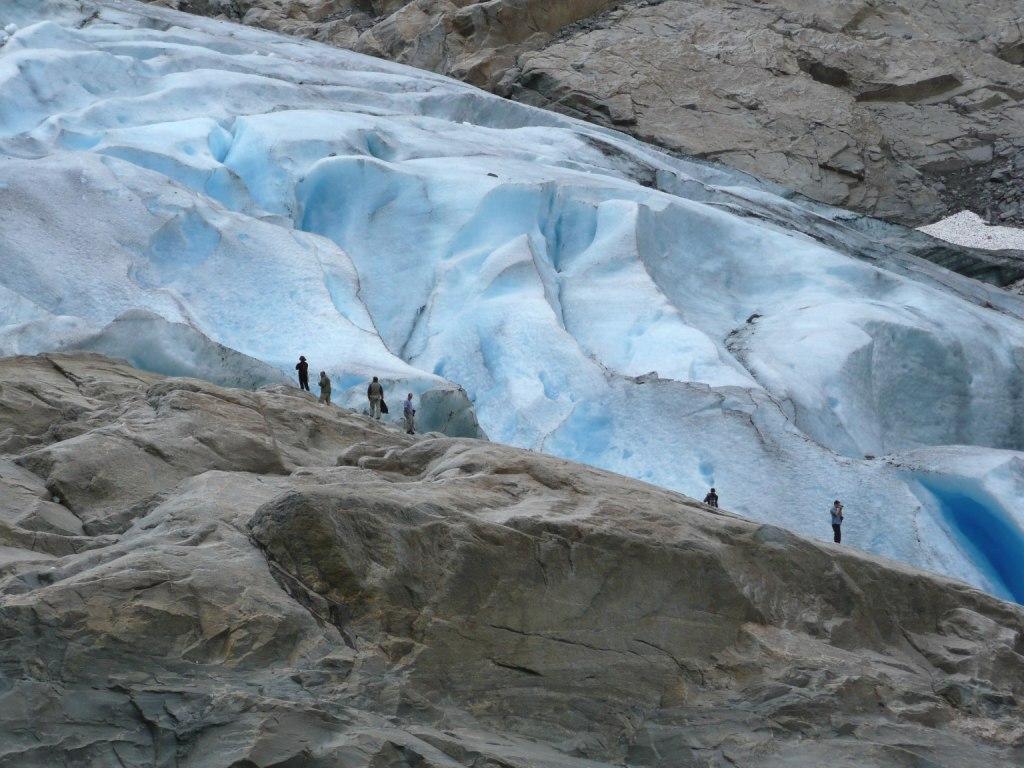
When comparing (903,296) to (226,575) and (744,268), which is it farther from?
(226,575)

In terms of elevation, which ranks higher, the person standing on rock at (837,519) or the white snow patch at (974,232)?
the person standing on rock at (837,519)

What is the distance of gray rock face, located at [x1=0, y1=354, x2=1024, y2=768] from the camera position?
17.8 ft

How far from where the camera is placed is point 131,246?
15.4m

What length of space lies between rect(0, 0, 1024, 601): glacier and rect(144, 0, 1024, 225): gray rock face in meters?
6.11

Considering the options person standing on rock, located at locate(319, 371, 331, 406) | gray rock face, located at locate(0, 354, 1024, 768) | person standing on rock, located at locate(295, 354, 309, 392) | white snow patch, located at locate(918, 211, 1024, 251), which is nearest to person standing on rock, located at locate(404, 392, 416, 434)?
person standing on rock, located at locate(319, 371, 331, 406)

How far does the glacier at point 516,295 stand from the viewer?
45.8ft

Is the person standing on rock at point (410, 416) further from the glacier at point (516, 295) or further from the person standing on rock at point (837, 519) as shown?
the person standing on rock at point (837, 519)

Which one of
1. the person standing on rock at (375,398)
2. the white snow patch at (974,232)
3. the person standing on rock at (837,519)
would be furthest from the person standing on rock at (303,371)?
the white snow patch at (974,232)

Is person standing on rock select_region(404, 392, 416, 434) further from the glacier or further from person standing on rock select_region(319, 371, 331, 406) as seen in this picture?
person standing on rock select_region(319, 371, 331, 406)

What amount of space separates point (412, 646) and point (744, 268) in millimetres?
12690

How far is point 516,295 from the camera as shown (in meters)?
15.7

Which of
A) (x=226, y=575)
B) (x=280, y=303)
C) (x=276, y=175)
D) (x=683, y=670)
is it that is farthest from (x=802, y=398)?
(x=226, y=575)

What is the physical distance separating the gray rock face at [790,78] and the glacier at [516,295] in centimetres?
611

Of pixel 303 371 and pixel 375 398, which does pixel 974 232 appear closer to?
pixel 375 398
